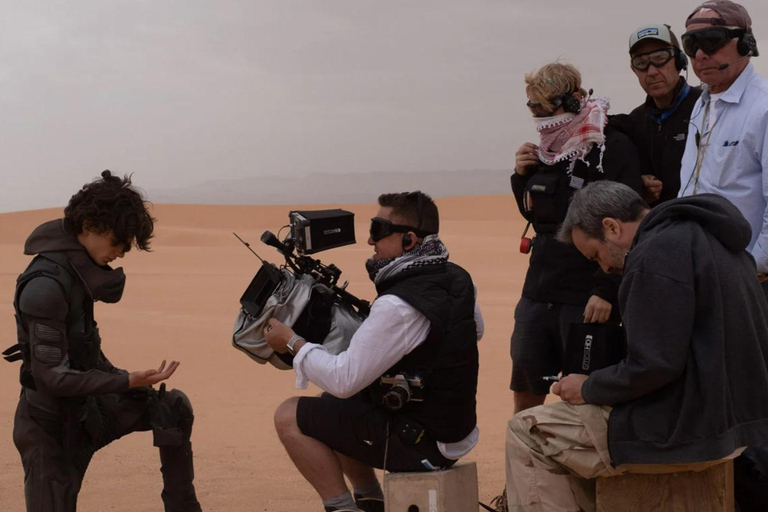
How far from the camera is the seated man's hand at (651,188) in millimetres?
5195

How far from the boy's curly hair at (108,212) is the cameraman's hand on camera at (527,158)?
201 centimetres

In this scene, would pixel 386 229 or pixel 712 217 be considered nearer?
pixel 712 217

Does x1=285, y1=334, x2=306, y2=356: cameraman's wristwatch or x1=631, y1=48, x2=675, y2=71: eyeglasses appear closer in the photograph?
x1=285, y1=334, x2=306, y2=356: cameraman's wristwatch

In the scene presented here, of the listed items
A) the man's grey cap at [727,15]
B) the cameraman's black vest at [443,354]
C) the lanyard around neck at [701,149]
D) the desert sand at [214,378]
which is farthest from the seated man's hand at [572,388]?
the desert sand at [214,378]

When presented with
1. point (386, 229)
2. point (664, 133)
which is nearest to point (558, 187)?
point (664, 133)

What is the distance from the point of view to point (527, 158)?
5.40m

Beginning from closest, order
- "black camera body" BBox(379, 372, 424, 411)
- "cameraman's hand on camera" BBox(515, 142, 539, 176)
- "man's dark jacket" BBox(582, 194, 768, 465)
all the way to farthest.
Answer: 1. "man's dark jacket" BBox(582, 194, 768, 465)
2. "black camera body" BBox(379, 372, 424, 411)
3. "cameraman's hand on camera" BBox(515, 142, 539, 176)

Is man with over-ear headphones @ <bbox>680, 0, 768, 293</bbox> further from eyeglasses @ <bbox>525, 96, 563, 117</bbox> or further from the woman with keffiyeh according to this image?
eyeglasses @ <bbox>525, 96, 563, 117</bbox>

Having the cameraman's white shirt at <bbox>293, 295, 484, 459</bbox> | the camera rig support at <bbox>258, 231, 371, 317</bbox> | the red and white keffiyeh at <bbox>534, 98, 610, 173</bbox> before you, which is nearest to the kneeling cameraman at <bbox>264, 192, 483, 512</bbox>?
the cameraman's white shirt at <bbox>293, 295, 484, 459</bbox>

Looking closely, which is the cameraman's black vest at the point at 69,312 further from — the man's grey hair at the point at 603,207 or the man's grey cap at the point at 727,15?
the man's grey cap at the point at 727,15

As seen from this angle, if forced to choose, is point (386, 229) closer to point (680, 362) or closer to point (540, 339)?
point (540, 339)

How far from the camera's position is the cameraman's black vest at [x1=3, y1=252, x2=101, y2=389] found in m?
4.51

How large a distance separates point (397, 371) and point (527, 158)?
1.66 m

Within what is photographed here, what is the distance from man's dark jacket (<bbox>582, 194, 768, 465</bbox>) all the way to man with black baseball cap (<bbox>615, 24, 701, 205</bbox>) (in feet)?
4.82
